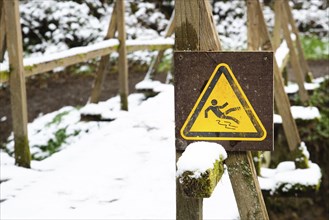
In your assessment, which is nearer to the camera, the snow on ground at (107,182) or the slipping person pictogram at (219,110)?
the slipping person pictogram at (219,110)

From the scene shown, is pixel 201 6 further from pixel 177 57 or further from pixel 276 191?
pixel 276 191

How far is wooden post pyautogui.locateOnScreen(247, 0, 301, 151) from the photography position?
4539 millimetres

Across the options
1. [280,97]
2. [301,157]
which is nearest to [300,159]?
[301,157]

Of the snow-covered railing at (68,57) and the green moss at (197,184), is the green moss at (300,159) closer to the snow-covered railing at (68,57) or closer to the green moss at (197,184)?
the snow-covered railing at (68,57)

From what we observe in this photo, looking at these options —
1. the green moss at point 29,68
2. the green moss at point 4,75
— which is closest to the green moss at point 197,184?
the green moss at point 4,75

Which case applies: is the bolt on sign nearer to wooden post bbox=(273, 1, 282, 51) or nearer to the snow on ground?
the snow on ground

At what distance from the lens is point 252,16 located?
4.89 meters

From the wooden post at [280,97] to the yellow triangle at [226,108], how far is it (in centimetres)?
237

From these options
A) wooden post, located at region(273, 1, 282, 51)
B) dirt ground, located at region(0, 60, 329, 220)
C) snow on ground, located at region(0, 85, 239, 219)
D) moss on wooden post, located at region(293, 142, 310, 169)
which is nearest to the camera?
snow on ground, located at region(0, 85, 239, 219)

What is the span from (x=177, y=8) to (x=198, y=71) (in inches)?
11.3

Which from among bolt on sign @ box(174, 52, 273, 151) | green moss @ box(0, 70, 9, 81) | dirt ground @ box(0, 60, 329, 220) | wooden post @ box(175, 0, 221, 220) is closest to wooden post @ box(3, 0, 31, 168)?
green moss @ box(0, 70, 9, 81)

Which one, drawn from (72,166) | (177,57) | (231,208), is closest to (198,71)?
(177,57)

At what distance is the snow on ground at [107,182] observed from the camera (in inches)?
124

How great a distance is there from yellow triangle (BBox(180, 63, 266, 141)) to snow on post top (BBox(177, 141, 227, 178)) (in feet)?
0.26
